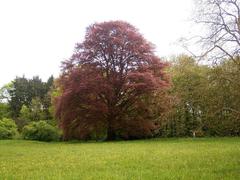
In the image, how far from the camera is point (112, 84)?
1660 inches

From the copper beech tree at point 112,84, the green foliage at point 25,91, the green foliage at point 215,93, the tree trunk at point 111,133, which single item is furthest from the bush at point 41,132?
the green foliage at point 215,93

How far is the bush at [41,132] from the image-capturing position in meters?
47.6

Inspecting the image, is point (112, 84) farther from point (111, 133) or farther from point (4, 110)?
point (4, 110)

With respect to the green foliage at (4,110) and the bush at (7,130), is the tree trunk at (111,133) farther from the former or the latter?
the green foliage at (4,110)

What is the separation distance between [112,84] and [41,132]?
37.7 ft

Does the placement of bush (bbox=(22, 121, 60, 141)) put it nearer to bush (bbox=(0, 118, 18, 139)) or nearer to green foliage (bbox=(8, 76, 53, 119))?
bush (bbox=(0, 118, 18, 139))

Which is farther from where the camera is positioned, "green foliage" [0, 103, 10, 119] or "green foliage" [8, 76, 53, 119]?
"green foliage" [8, 76, 53, 119]

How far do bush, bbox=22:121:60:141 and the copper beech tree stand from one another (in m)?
5.69

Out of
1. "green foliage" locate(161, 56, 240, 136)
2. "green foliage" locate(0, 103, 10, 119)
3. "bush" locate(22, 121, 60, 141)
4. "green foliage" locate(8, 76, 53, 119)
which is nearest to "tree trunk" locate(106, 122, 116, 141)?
"bush" locate(22, 121, 60, 141)

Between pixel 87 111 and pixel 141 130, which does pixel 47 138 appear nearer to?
pixel 87 111

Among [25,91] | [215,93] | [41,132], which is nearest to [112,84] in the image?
[41,132]

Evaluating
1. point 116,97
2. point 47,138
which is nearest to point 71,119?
point 116,97

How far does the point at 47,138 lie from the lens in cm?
4850

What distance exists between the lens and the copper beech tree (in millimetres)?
41250
